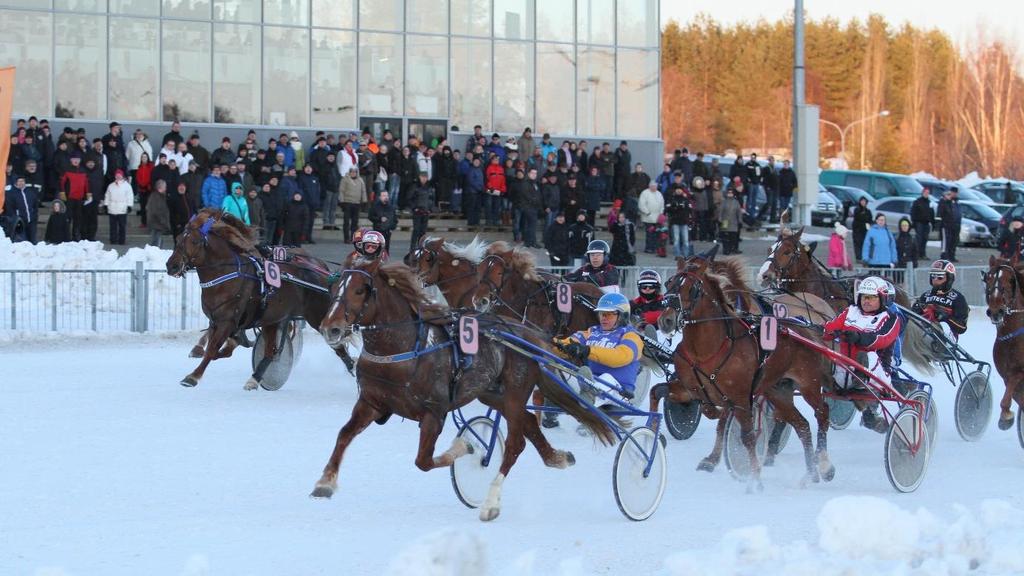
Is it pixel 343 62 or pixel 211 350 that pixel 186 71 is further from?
pixel 211 350

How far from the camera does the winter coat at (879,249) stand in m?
22.8

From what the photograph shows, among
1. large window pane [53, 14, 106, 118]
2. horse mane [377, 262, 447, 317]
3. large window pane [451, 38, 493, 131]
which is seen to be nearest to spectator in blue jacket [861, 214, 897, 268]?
large window pane [451, 38, 493, 131]

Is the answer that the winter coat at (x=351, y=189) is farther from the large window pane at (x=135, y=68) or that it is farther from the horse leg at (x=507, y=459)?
the horse leg at (x=507, y=459)

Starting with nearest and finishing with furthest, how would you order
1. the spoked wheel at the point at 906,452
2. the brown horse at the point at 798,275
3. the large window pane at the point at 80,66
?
1. the spoked wheel at the point at 906,452
2. the brown horse at the point at 798,275
3. the large window pane at the point at 80,66

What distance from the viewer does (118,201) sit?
72.5ft

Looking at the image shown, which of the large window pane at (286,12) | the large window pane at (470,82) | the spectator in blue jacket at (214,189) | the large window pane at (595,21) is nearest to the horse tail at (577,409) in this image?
the spectator in blue jacket at (214,189)

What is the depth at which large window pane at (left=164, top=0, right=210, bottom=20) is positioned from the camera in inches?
1087

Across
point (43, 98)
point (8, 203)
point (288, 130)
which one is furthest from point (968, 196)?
point (8, 203)

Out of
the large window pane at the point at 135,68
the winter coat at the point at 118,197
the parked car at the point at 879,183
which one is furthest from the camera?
the parked car at the point at 879,183

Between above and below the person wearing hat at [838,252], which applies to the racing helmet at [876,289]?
below

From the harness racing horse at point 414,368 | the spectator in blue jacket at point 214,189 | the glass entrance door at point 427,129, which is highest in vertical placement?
the glass entrance door at point 427,129

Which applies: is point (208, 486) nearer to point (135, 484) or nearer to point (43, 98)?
point (135, 484)

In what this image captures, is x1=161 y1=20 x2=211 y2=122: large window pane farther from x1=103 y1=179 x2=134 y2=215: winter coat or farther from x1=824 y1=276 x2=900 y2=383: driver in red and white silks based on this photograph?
x1=824 y1=276 x2=900 y2=383: driver in red and white silks

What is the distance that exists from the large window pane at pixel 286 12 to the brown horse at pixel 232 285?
15.4m
